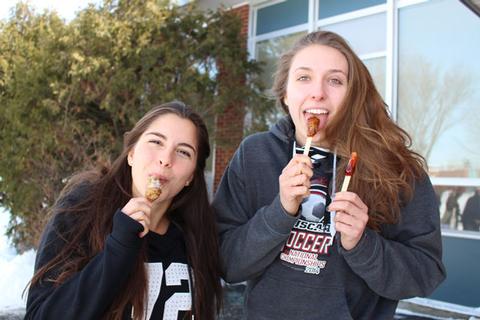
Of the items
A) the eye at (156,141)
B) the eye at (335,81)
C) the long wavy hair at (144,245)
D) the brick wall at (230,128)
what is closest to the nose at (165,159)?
the eye at (156,141)

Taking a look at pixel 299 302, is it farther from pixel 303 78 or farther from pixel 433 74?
pixel 433 74

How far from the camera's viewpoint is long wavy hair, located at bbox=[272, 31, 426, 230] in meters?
1.65

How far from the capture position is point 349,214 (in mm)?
1444

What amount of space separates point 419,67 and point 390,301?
5112 mm

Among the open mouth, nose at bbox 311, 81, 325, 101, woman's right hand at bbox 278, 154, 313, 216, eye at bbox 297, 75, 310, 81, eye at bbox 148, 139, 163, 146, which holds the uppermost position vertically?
eye at bbox 297, 75, 310, 81

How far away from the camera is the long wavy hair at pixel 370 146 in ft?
5.40

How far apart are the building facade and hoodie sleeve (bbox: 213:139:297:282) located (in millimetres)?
4395

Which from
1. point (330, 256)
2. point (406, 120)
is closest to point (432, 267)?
point (330, 256)

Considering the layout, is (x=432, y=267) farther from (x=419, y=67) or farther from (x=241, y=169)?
(x=419, y=67)

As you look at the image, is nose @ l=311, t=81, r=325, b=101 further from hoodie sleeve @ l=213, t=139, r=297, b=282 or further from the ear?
the ear

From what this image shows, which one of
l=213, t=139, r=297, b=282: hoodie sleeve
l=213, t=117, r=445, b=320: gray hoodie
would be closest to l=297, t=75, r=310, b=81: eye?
l=213, t=139, r=297, b=282: hoodie sleeve

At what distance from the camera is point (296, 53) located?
1.87 metres

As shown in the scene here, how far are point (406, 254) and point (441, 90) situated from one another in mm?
4859

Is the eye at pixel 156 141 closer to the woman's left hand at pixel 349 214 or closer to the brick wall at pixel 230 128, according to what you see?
the woman's left hand at pixel 349 214
